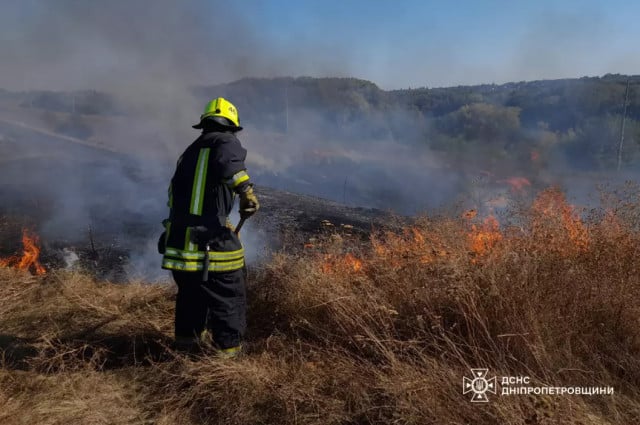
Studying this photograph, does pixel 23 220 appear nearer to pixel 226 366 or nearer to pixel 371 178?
pixel 226 366

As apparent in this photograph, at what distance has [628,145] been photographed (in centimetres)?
1731

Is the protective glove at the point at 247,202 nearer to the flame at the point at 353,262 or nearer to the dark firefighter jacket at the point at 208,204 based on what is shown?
the dark firefighter jacket at the point at 208,204

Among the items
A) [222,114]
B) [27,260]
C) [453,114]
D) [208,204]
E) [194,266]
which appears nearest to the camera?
[194,266]

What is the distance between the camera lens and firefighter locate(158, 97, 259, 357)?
2.68 meters

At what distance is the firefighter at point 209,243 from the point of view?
2.68 meters

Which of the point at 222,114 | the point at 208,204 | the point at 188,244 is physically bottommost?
the point at 188,244

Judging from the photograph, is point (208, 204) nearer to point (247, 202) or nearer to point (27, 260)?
point (247, 202)

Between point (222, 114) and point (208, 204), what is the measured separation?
632 millimetres

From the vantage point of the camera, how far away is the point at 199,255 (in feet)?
8.73

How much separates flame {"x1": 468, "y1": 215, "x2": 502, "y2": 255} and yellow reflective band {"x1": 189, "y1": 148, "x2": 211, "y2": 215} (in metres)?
2.02

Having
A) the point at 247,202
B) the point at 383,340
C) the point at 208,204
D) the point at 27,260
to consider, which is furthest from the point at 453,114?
the point at 383,340

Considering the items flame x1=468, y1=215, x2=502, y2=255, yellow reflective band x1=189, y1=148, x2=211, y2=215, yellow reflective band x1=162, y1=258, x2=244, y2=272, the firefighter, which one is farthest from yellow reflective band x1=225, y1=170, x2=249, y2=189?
flame x1=468, y1=215, x2=502, y2=255

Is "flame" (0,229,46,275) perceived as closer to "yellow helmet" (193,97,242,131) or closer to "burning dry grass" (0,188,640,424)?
"burning dry grass" (0,188,640,424)

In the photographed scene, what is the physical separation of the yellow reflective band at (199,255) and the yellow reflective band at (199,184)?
260mm
